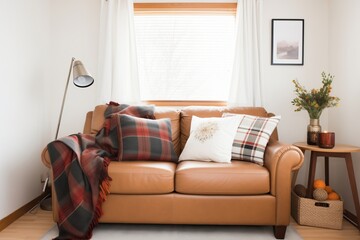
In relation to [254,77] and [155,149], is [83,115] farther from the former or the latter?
[254,77]

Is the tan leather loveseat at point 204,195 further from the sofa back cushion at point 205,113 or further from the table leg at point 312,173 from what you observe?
the sofa back cushion at point 205,113

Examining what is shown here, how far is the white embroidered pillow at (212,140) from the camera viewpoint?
2523 millimetres

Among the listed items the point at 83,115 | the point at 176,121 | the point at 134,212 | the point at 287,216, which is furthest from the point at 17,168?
the point at 287,216

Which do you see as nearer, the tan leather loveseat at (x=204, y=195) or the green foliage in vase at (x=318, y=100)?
the tan leather loveseat at (x=204, y=195)

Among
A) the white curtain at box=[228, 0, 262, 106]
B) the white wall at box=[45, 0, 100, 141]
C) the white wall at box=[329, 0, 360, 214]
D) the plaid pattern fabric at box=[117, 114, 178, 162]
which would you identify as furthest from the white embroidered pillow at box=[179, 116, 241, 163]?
the white wall at box=[45, 0, 100, 141]

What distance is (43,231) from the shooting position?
93.5 inches

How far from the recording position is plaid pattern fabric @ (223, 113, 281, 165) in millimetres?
2521

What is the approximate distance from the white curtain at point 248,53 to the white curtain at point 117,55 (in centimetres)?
111

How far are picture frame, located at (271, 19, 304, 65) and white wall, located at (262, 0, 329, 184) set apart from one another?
0.05 m

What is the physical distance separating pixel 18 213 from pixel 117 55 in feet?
5.83

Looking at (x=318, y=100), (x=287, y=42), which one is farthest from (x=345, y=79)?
(x=287, y=42)

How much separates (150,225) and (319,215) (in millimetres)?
1363

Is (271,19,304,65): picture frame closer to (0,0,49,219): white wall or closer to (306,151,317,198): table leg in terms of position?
(306,151,317,198): table leg

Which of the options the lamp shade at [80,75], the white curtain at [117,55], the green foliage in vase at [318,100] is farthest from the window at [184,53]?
the green foliage in vase at [318,100]
